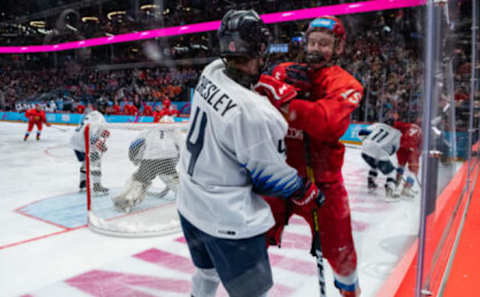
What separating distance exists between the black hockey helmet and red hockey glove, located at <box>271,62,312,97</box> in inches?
2.1

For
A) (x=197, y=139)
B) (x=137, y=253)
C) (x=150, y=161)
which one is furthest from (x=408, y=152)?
(x=150, y=161)

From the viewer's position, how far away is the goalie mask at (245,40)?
0.81 m

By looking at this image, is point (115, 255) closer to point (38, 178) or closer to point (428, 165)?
point (428, 165)

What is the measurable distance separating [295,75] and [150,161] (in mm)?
2352

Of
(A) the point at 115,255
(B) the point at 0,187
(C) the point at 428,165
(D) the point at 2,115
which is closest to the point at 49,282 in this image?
(A) the point at 115,255

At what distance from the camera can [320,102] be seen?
82cm

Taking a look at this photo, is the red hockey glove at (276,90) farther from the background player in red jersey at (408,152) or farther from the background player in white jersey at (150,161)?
the background player in white jersey at (150,161)

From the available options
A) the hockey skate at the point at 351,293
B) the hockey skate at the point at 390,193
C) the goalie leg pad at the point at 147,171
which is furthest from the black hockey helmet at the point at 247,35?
the goalie leg pad at the point at 147,171

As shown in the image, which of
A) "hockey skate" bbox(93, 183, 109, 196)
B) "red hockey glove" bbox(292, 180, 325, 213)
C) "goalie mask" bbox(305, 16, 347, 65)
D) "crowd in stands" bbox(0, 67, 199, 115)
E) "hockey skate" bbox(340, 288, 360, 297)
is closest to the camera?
"goalie mask" bbox(305, 16, 347, 65)

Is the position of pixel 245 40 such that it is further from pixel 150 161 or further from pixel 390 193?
pixel 150 161

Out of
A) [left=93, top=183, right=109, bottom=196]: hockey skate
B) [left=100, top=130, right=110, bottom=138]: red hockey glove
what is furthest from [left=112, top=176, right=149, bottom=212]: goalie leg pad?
[left=100, top=130, right=110, bottom=138]: red hockey glove

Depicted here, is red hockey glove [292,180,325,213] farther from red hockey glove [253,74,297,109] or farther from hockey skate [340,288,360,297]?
hockey skate [340,288,360,297]

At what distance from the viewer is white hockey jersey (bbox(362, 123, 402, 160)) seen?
33.8 inches

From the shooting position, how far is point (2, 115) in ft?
48.4
